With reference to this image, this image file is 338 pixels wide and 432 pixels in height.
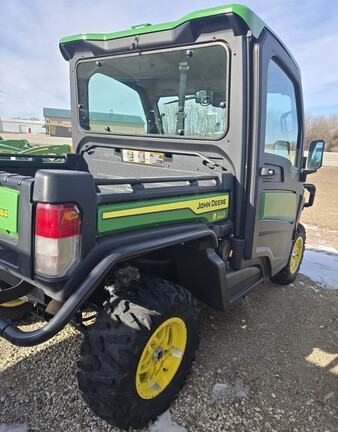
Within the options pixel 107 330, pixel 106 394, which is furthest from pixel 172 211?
pixel 106 394

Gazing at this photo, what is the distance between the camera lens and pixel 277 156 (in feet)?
10.0

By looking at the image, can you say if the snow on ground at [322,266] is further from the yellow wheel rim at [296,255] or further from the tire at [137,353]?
the tire at [137,353]

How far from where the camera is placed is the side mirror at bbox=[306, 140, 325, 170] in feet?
11.4

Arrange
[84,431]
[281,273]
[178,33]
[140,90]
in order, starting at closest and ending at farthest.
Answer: [84,431] → [178,33] → [140,90] → [281,273]

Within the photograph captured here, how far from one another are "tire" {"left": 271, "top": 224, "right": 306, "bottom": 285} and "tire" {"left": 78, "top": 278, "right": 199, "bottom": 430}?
2266mm

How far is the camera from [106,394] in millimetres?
1791

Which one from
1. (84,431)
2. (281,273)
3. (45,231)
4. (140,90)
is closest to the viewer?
(45,231)

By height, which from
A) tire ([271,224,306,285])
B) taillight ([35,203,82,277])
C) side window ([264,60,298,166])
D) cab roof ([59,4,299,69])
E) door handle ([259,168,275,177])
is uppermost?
cab roof ([59,4,299,69])

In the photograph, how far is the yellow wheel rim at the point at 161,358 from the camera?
2009 mm

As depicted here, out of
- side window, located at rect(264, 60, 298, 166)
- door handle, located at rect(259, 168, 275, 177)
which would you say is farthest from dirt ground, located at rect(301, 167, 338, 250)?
door handle, located at rect(259, 168, 275, 177)

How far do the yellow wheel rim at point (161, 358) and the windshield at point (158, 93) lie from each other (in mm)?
1516

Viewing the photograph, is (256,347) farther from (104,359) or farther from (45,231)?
(45,231)

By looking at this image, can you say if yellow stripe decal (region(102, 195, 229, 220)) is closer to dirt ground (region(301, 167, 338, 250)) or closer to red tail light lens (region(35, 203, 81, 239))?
red tail light lens (region(35, 203, 81, 239))

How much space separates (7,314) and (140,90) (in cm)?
235
